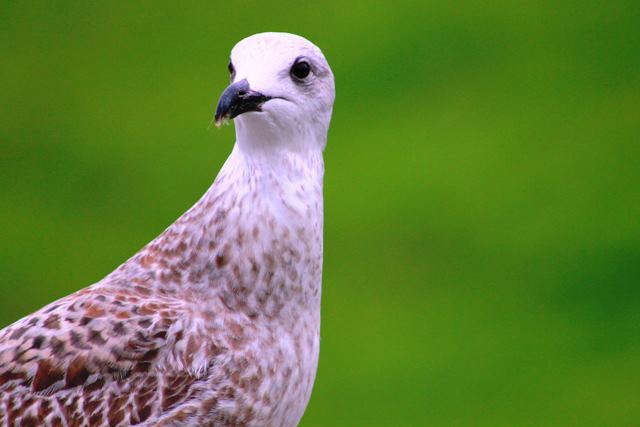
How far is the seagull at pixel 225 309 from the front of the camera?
2.18 metres

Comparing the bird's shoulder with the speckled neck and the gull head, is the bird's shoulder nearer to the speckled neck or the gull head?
the speckled neck

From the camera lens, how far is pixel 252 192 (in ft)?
7.52

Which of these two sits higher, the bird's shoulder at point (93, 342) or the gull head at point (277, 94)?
the gull head at point (277, 94)

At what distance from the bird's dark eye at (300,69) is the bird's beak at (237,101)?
84mm

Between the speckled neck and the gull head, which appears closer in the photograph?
the gull head

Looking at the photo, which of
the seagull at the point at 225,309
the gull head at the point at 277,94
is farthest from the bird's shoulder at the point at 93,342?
the gull head at the point at 277,94

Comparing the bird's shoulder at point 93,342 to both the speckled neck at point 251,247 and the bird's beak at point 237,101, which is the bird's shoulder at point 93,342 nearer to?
the speckled neck at point 251,247

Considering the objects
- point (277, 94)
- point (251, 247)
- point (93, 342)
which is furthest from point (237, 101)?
point (93, 342)

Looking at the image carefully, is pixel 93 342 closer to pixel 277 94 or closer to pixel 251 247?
pixel 251 247

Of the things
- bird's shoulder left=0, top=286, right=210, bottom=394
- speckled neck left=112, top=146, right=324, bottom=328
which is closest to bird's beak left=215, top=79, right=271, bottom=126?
speckled neck left=112, top=146, right=324, bottom=328

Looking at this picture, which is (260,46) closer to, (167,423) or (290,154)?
(290,154)

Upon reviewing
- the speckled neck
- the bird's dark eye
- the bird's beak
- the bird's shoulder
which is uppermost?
the bird's dark eye

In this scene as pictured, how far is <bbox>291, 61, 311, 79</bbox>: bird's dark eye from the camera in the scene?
2.23 meters

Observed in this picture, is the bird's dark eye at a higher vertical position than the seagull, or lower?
higher
